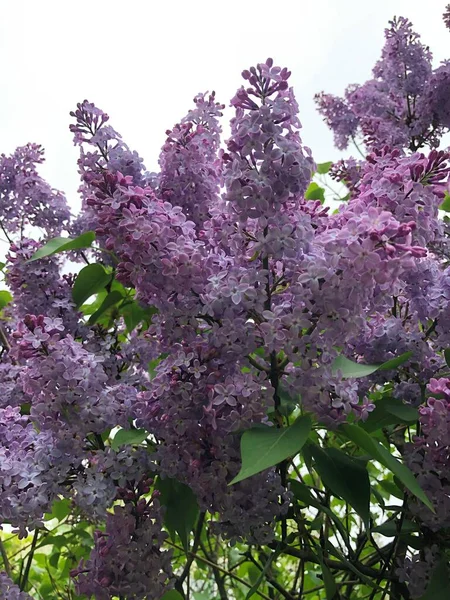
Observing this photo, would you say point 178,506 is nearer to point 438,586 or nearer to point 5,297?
point 438,586

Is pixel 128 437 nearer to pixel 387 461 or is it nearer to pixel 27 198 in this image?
pixel 387 461

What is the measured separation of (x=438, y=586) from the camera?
1009 mm

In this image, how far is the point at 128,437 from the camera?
1010mm

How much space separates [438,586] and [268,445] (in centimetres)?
40

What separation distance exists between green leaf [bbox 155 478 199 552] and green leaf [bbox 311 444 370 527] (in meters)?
0.23

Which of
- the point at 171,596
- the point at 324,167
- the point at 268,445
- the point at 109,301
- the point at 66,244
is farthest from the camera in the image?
the point at 324,167

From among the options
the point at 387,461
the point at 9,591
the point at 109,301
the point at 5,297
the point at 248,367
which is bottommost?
the point at 387,461

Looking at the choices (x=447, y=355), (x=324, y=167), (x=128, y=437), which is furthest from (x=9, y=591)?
(x=324, y=167)

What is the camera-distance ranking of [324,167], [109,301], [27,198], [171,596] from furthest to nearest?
[324,167] → [27,198] → [109,301] → [171,596]

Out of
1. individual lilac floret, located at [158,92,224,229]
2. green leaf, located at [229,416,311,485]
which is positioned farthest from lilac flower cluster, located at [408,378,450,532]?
individual lilac floret, located at [158,92,224,229]

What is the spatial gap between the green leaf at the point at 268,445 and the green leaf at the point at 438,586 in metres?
0.34

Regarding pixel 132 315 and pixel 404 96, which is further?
pixel 404 96

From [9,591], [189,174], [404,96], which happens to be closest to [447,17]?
[404,96]

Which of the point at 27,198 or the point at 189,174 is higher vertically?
the point at 27,198
